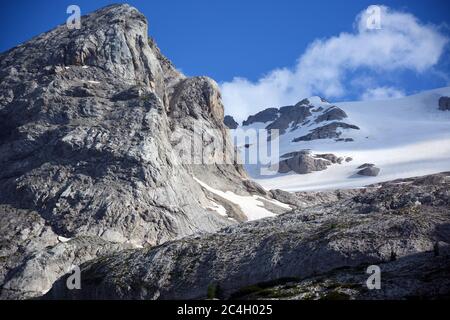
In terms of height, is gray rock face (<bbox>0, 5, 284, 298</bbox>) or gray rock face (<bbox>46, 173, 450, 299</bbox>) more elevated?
gray rock face (<bbox>0, 5, 284, 298</bbox>)

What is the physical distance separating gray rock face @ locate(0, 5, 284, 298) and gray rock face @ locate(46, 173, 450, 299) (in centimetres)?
1705

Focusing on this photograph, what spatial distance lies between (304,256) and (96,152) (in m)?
63.5

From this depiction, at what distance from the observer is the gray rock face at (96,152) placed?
99.2 metres

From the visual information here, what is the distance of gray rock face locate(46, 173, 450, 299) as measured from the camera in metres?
52.4

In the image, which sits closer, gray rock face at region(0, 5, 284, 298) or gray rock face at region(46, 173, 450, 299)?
gray rock face at region(46, 173, 450, 299)

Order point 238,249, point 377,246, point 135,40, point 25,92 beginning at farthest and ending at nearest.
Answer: point 135,40, point 25,92, point 238,249, point 377,246

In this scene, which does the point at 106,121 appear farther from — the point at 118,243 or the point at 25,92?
the point at 118,243

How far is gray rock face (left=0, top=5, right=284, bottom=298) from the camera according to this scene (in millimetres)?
99188

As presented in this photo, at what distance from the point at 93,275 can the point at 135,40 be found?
88828 millimetres

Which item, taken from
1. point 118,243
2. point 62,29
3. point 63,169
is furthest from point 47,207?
point 62,29

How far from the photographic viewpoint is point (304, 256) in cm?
6322

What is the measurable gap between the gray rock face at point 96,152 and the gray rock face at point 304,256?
17053 mm

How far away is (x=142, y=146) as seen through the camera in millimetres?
118250
